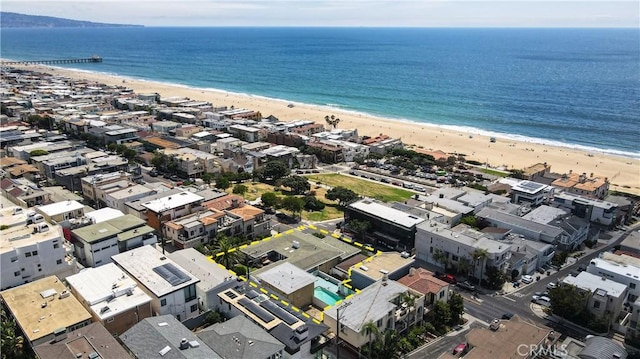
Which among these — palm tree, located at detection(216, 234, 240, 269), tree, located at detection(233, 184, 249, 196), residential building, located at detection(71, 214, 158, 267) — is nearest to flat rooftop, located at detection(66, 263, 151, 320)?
residential building, located at detection(71, 214, 158, 267)

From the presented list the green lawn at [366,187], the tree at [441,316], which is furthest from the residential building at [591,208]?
the tree at [441,316]

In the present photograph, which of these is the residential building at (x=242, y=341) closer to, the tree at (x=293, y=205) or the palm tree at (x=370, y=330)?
the palm tree at (x=370, y=330)

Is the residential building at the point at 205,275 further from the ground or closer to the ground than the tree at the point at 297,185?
further from the ground

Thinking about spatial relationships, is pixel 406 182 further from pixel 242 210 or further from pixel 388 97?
pixel 388 97

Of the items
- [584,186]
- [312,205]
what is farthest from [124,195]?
[584,186]

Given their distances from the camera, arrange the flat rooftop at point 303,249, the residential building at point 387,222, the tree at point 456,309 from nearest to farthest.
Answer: the tree at point 456,309 → the flat rooftop at point 303,249 → the residential building at point 387,222

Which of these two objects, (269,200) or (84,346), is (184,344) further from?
(269,200)

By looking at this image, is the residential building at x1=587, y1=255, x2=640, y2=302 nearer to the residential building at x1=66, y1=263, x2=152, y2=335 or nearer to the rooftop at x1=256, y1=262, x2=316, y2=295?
the rooftop at x1=256, y1=262, x2=316, y2=295
